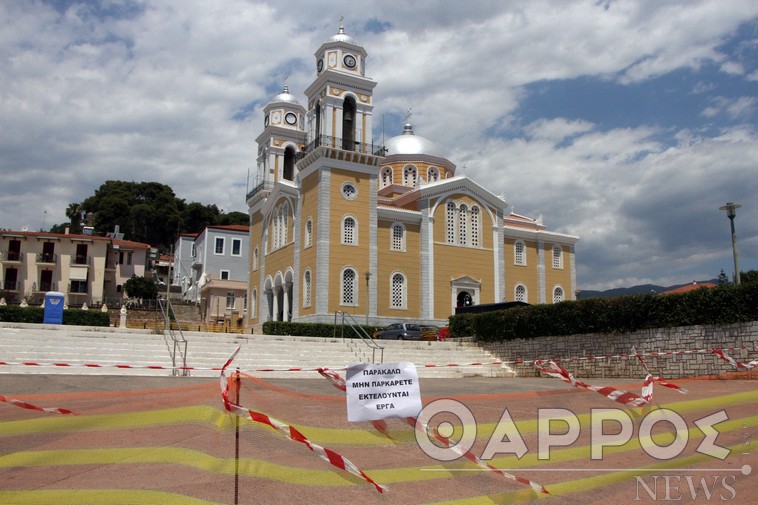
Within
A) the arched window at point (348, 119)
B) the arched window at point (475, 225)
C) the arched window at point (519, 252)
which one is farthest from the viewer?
the arched window at point (519, 252)

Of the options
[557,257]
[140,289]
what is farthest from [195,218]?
[557,257]

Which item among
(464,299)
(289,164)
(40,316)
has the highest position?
(289,164)

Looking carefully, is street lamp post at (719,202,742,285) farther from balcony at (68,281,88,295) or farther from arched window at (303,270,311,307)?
balcony at (68,281,88,295)

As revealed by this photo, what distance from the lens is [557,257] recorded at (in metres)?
43.6

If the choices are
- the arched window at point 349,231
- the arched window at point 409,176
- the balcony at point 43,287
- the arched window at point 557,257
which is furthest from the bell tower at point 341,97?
the balcony at point 43,287

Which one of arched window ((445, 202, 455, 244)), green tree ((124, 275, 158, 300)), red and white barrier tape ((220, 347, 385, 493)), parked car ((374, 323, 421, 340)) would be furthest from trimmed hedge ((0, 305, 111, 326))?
green tree ((124, 275, 158, 300))

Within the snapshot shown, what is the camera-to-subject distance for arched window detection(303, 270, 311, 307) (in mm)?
34031

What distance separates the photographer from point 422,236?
122 ft

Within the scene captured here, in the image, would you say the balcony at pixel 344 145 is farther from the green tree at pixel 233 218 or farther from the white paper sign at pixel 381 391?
the green tree at pixel 233 218

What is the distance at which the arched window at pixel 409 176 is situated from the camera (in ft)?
142

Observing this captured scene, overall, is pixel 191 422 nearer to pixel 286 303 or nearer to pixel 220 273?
pixel 286 303

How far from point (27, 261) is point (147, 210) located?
88.6 ft

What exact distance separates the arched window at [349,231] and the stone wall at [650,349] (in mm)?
12700

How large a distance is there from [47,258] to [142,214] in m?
26.6
